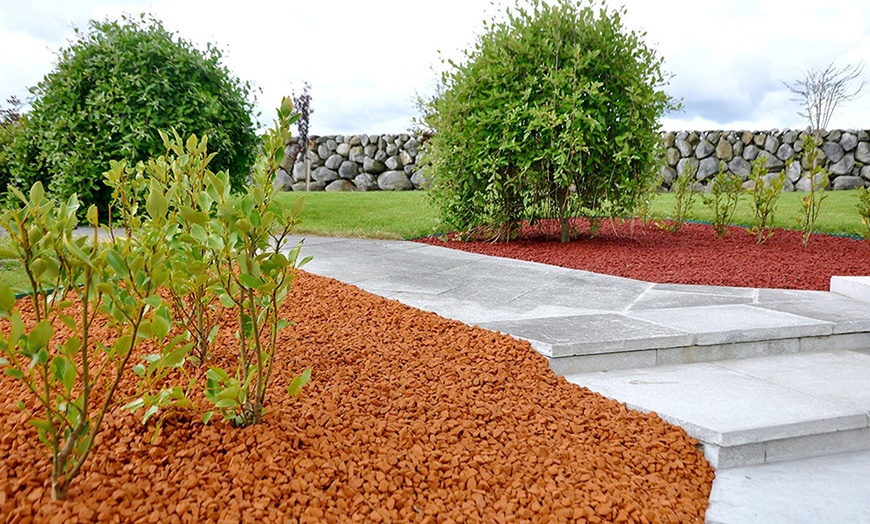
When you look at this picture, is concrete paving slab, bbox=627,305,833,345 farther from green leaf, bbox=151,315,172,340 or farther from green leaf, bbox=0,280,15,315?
green leaf, bbox=0,280,15,315

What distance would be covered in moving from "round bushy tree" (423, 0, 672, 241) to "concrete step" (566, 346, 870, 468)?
3.16m

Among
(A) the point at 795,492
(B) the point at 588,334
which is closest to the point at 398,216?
(B) the point at 588,334

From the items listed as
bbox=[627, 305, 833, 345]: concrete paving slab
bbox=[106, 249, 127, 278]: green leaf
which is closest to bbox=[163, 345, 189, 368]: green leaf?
bbox=[106, 249, 127, 278]: green leaf

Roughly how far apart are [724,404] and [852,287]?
7.92ft

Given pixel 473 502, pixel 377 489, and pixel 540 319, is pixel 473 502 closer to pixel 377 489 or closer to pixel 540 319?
pixel 377 489

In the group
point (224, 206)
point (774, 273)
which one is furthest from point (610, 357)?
point (774, 273)

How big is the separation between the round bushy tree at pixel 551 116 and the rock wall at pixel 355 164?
974 centimetres

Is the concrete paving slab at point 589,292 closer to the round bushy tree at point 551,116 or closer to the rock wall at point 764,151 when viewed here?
the round bushy tree at point 551,116

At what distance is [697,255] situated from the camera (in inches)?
234

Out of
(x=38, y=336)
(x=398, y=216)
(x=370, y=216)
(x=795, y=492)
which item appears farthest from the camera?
(x=370, y=216)

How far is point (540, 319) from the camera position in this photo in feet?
10.9

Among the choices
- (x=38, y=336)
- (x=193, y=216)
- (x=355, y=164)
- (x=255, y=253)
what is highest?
(x=355, y=164)

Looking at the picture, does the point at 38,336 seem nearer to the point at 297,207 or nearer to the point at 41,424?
the point at 41,424

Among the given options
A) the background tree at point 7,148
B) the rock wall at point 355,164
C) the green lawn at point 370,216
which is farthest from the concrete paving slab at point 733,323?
the rock wall at point 355,164
